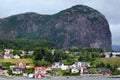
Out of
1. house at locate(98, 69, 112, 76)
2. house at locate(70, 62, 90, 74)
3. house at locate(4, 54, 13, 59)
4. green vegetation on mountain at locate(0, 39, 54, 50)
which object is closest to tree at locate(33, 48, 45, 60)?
house at locate(70, 62, 90, 74)

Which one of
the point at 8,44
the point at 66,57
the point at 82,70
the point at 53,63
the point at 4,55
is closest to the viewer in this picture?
the point at 82,70

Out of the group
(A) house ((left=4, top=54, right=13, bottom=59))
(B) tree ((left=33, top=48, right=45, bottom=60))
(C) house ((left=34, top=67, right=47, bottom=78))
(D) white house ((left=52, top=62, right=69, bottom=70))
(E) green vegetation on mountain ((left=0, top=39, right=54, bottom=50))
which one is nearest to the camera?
(C) house ((left=34, top=67, right=47, bottom=78))

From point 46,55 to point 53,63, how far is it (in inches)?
159

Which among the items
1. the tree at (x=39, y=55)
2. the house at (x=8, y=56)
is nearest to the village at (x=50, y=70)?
the tree at (x=39, y=55)

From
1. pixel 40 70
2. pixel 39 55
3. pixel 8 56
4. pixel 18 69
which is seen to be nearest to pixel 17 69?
pixel 18 69

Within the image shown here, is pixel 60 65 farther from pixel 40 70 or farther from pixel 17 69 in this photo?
pixel 17 69

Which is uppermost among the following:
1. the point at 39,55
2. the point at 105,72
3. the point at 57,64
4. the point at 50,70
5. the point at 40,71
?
the point at 39,55

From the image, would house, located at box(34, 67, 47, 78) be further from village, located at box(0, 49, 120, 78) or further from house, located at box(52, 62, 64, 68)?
house, located at box(52, 62, 64, 68)

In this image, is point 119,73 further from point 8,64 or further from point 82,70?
point 8,64

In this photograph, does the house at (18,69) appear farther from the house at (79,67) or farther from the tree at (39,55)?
the tree at (39,55)

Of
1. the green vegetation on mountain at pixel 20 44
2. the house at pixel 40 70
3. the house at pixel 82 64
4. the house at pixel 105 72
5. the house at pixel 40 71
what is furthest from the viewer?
the green vegetation on mountain at pixel 20 44

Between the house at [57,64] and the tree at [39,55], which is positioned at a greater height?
the tree at [39,55]

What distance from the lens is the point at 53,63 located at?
9806 cm

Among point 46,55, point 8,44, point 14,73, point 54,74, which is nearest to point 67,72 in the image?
point 54,74
